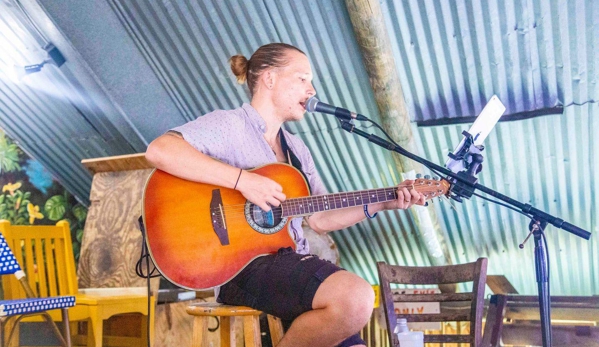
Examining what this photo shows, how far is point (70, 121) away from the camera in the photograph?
4.89m

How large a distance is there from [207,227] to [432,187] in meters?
0.88

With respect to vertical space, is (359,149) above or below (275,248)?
above

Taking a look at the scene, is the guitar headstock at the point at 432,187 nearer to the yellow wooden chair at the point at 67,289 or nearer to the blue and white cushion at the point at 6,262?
the yellow wooden chair at the point at 67,289

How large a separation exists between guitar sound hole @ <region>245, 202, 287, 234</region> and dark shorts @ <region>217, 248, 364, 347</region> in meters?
0.10

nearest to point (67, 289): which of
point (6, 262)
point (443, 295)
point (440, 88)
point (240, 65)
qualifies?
point (6, 262)

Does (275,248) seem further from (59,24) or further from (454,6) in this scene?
(59,24)

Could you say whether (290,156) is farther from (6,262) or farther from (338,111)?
(6,262)

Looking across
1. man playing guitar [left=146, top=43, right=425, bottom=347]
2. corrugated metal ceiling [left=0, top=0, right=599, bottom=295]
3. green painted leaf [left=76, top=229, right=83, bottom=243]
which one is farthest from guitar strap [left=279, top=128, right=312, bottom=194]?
green painted leaf [left=76, top=229, right=83, bottom=243]

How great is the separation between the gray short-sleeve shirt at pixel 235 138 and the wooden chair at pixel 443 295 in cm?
51

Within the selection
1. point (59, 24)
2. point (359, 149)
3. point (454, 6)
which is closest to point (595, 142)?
point (454, 6)

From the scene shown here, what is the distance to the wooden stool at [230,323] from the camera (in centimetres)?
209

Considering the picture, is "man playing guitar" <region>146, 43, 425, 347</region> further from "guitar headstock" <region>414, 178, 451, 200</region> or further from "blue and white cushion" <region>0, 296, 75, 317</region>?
"blue and white cushion" <region>0, 296, 75, 317</region>

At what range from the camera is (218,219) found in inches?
84.6

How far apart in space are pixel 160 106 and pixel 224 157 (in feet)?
7.61
